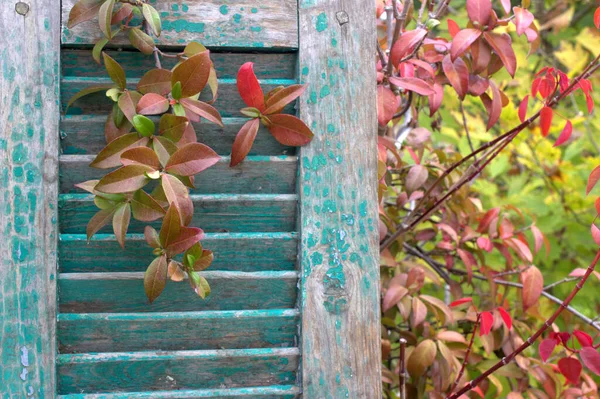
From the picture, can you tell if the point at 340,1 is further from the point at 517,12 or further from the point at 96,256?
the point at 96,256

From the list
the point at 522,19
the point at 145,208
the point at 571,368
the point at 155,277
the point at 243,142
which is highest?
the point at 522,19

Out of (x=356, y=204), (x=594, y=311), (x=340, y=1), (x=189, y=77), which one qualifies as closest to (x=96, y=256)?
(x=189, y=77)

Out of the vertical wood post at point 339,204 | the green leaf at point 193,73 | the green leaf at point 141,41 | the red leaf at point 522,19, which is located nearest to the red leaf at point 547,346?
the vertical wood post at point 339,204

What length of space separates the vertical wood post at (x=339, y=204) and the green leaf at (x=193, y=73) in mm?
195

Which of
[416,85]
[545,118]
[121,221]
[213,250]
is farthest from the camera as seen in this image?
[545,118]

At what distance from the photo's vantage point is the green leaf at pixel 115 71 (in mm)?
1176

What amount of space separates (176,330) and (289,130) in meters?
0.42

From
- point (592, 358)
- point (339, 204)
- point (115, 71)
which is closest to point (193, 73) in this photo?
point (115, 71)

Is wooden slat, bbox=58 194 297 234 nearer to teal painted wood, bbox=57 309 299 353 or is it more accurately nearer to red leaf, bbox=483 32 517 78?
teal painted wood, bbox=57 309 299 353

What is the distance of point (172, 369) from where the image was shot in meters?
1.20

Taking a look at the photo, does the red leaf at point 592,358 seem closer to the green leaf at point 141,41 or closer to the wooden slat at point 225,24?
the wooden slat at point 225,24

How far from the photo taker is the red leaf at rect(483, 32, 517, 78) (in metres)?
1.43

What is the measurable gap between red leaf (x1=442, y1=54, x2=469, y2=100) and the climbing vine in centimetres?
41

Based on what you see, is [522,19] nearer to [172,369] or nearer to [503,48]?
[503,48]
